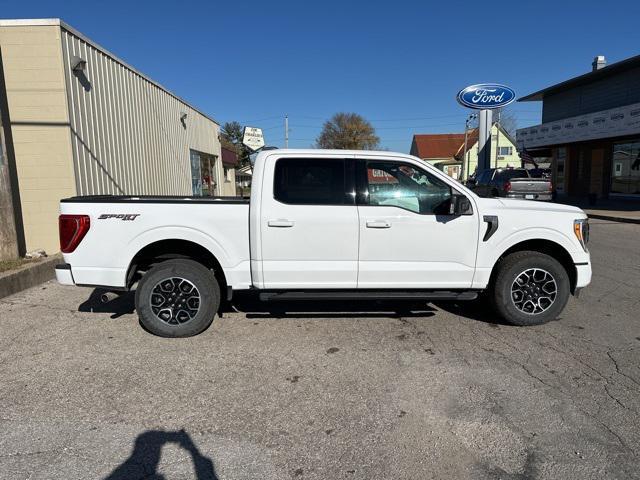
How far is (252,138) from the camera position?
19828mm

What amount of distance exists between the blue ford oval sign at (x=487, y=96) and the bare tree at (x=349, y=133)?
147ft

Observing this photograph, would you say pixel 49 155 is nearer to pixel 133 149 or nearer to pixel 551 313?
pixel 133 149

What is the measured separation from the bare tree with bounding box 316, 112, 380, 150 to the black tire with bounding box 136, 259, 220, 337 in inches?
2490

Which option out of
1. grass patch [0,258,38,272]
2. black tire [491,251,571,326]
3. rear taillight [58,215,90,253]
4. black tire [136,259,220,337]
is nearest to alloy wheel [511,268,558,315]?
black tire [491,251,571,326]

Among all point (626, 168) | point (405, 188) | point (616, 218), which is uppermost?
point (626, 168)

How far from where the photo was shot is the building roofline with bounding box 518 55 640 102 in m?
19.6

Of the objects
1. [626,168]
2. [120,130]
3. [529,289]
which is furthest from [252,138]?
[626,168]

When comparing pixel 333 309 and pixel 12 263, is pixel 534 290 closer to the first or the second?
pixel 333 309

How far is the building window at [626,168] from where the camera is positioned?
20.9 metres

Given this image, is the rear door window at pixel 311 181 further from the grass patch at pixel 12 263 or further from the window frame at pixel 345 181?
the grass patch at pixel 12 263

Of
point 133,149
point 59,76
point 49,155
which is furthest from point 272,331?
point 133,149

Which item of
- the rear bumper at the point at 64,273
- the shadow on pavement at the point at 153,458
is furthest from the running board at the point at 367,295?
the rear bumper at the point at 64,273

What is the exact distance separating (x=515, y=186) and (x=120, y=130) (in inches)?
526

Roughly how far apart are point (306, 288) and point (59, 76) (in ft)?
21.4
